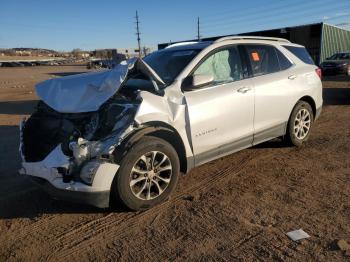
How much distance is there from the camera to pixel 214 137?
4809mm

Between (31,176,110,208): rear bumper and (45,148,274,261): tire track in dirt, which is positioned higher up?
(31,176,110,208): rear bumper

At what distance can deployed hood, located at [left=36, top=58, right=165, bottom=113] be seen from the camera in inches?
166

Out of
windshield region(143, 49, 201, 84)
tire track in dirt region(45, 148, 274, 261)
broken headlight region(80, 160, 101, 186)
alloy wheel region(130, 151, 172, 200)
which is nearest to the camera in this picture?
tire track in dirt region(45, 148, 274, 261)

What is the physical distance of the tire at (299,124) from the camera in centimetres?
610

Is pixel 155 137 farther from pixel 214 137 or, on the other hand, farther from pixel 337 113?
pixel 337 113

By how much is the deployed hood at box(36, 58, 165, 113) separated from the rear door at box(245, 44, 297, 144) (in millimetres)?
1675

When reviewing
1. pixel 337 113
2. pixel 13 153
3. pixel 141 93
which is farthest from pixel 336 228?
pixel 337 113

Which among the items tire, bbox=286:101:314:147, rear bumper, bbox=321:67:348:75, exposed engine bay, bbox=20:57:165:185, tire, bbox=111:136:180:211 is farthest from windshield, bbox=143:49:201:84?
rear bumper, bbox=321:67:348:75

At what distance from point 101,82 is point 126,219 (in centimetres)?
Result: 159

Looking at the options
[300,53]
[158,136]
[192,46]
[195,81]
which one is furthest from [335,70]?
[158,136]

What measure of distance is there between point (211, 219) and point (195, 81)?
166cm

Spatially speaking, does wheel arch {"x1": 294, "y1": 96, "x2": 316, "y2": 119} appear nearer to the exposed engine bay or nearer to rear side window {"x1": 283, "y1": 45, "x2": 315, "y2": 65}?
rear side window {"x1": 283, "y1": 45, "x2": 315, "y2": 65}

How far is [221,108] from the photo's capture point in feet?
15.9

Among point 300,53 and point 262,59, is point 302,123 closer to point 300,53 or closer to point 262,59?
point 300,53
